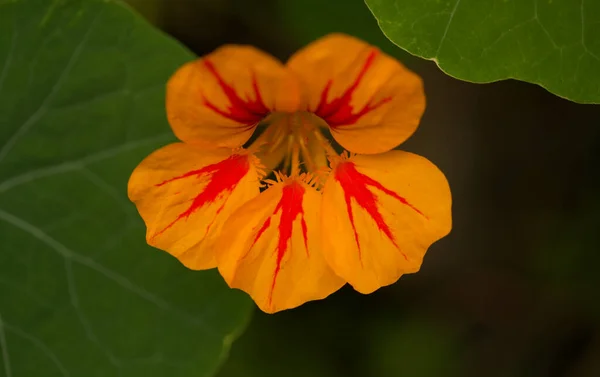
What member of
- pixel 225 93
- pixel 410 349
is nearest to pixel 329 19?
pixel 225 93

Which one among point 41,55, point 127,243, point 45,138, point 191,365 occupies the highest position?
point 41,55

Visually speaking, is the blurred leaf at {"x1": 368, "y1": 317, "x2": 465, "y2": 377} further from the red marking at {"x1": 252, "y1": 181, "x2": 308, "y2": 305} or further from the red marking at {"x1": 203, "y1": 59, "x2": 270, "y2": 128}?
the red marking at {"x1": 203, "y1": 59, "x2": 270, "y2": 128}

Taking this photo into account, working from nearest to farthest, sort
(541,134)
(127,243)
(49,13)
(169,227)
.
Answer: (169,227) < (49,13) < (127,243) < (541,134)

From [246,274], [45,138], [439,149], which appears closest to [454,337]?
[439,149]

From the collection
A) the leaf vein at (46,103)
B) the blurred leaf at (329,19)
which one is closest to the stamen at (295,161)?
the leaf vein at (46,103)

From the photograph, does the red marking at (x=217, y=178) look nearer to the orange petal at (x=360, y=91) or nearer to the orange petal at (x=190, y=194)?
the orange petal at (x=190, y=194)

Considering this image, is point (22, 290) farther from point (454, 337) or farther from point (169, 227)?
point (454, 337)
